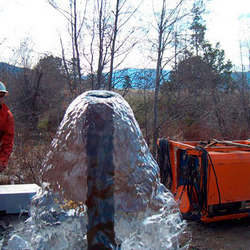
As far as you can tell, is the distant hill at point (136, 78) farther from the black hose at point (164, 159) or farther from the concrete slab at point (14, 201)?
the concrete slab at point (14, 201)

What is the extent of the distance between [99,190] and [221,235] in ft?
13.1

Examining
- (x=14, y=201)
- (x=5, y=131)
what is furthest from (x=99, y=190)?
(x=5, y=131)

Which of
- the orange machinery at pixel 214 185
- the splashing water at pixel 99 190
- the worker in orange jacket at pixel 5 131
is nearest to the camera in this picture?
the splashing water at pixel 99 190

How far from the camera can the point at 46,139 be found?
26.0 feet

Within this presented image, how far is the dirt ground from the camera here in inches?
170

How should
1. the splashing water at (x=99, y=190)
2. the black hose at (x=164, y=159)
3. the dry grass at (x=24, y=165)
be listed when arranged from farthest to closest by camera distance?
the dry grass at (x=24, y=165) → the black hose at (x=164, y=159) → the splashing water at (x=99, y=190)

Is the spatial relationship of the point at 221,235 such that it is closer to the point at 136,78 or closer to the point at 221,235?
the point at 221,235

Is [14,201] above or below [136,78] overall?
below

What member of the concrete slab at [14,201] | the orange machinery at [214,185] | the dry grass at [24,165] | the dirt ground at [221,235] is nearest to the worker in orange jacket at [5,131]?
the concrete slab at [14,201]

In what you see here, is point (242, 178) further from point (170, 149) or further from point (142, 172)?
point (142, 172)

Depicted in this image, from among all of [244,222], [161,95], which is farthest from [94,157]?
[161,95]

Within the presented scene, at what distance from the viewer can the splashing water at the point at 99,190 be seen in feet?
4.49

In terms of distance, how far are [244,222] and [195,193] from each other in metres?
1.23

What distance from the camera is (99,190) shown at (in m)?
1.36
